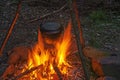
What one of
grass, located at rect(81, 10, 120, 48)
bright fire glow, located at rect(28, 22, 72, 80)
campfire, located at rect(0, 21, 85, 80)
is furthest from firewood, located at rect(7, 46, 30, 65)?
grass, located at rect(81, 10, 120, 48)

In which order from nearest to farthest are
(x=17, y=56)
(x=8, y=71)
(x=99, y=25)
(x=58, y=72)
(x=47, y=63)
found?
(x=58, y=72), (x=47, y=63), (x=8, y=71), (x=17, y=56), (x=99, y=25)

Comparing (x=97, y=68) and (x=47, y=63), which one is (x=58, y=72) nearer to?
(x=47, y=63)

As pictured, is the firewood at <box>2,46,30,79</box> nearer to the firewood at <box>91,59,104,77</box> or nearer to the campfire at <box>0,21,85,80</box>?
the campfire at <box>0,21,85,80</box>

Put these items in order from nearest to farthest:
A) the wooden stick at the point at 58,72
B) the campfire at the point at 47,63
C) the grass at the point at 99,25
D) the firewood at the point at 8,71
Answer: the wooden stick at the point at 58,72, the campfire at the point at 47,63, the firewood at the point at 8,71, the grass at the point at 99,25

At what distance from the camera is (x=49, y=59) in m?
3.45

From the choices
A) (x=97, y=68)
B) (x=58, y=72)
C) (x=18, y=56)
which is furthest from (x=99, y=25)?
(x=58, y=72)

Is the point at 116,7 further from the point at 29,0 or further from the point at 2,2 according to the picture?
the point at 2,2

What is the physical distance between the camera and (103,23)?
525 centimetres

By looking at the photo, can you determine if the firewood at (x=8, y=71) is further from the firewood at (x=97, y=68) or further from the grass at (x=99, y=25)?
the grass at (x=99, y=25)

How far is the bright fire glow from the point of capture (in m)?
3.37

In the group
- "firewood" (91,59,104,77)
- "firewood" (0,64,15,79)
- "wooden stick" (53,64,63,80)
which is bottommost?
"firewood" (91,59,104,77)

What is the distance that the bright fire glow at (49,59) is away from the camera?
3.37 metres

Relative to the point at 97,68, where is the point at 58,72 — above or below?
above

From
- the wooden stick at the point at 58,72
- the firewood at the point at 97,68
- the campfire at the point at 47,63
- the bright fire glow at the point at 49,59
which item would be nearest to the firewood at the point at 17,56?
the campfire at the point at 47,63
